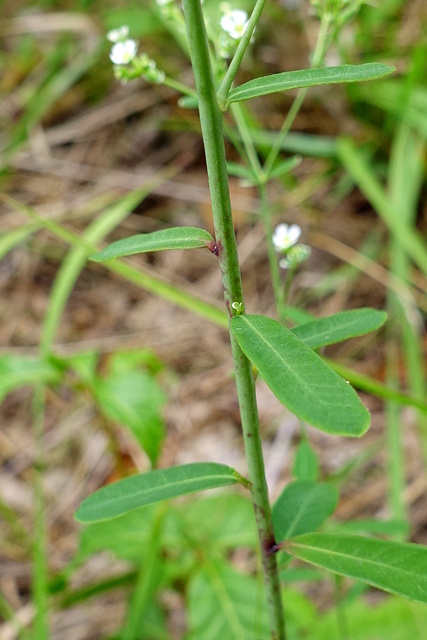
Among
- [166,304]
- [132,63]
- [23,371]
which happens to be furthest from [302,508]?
[166,304]

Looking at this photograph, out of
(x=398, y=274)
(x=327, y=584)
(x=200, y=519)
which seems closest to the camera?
(x=200, y=519)

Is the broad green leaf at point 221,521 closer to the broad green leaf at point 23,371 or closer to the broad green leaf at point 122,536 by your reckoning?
the broad green leaf at point 122,536

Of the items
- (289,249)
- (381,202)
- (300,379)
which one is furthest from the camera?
(381,202)

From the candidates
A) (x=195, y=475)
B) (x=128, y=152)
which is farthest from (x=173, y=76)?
(x=195, y=475)

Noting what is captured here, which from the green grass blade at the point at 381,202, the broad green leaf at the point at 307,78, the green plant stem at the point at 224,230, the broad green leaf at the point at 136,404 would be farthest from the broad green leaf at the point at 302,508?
the green grass blade at the point at 381,202

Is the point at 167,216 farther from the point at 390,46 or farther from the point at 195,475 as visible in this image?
the point at 195,475

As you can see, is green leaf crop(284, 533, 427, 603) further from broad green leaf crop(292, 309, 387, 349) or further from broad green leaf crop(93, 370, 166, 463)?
broad green leaf crop(93, 370, 166, 463)

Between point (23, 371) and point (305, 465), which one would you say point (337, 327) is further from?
point (23, 371)
